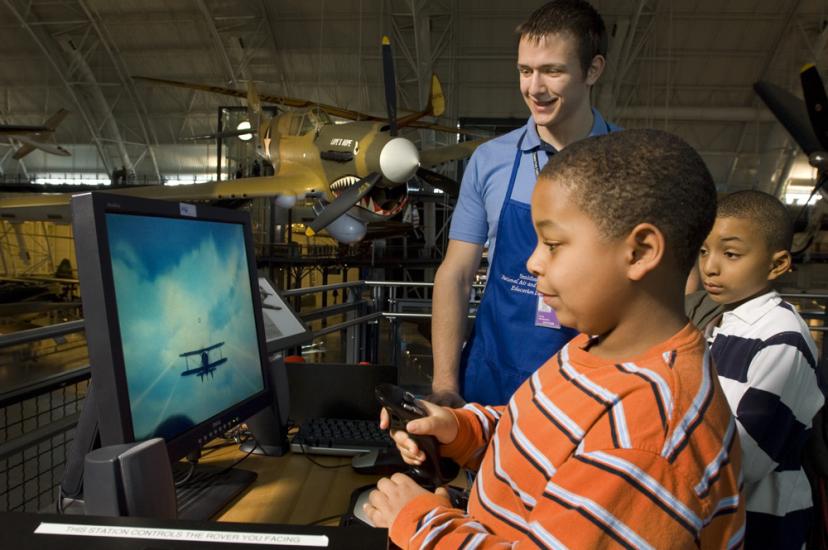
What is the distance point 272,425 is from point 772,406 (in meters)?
1.24

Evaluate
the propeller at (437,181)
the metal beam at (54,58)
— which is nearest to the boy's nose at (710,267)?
the propeller at (437,181)

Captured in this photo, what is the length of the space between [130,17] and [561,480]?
22.0m

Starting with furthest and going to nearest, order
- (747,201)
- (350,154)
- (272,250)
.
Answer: (272,250), (350,154), (747,201)

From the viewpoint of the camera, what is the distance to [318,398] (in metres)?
1.85

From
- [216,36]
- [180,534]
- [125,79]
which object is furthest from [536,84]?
[125,79]

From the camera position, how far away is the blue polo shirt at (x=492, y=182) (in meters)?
1.82

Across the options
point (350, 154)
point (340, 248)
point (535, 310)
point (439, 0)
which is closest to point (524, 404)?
point (535, 310)

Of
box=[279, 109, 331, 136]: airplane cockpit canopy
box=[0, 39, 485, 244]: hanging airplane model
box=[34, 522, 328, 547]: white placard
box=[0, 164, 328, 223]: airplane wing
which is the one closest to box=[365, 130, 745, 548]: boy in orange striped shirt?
box=[34, 522, 328, 547]: white placard

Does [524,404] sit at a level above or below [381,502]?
above

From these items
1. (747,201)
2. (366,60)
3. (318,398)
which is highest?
(366,60)

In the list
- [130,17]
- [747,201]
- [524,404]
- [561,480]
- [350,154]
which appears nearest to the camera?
[561,480]

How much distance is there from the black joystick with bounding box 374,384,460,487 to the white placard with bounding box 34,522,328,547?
40cm

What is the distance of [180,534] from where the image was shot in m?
0.64

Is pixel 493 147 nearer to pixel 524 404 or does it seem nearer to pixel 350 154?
pixel 524 404
